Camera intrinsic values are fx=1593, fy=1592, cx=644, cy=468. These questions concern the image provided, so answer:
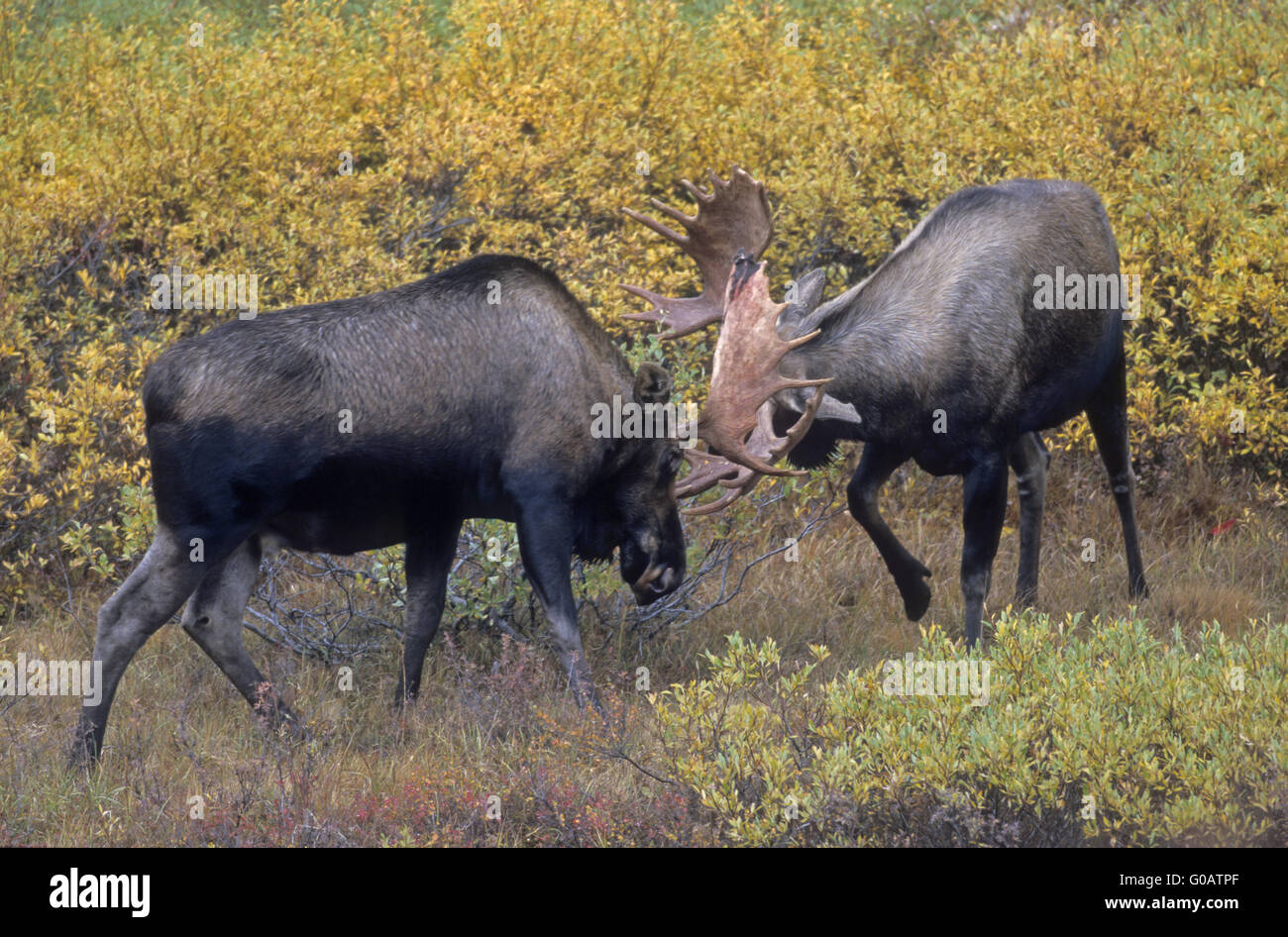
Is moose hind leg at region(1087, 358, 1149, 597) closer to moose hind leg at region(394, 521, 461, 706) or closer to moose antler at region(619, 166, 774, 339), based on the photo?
moose antler at region(619, 166, 774, 339)

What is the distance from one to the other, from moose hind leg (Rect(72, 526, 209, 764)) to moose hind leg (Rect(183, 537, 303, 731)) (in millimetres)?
366

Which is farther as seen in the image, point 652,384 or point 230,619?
point 652,384

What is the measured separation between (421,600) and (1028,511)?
298cm

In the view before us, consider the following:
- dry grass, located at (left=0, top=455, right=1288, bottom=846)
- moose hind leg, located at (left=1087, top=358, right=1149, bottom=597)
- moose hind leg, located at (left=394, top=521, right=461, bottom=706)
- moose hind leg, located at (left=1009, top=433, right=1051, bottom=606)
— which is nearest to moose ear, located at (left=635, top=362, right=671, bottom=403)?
moose hind leg, located at (left=394, top=521, right=461, bottom=706)

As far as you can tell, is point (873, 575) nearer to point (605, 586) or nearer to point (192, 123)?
point (605, 586)

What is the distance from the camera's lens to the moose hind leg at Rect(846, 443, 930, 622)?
6.98m

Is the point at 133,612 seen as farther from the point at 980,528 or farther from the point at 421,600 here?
the point at 980,528

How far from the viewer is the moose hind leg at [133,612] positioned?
566cm

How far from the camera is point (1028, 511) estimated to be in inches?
297

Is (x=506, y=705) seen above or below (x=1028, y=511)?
below

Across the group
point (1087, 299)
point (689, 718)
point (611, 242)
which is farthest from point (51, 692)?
point (1087, 299)

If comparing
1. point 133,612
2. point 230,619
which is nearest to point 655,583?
point 230,619

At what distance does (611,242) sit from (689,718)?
4.43m

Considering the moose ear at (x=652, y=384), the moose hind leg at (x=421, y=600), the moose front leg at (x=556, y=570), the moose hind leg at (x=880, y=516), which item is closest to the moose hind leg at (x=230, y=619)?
the moose hind leg at (x=421, y=600)
